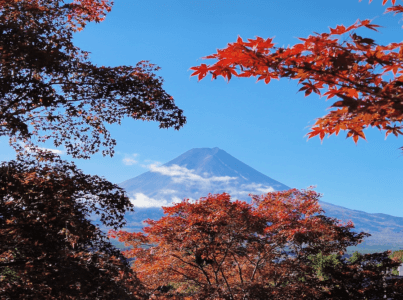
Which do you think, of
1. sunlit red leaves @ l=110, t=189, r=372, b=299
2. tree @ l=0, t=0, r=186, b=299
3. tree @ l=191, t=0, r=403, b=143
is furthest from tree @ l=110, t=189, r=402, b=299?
tree @ l=191, t=0, r=403, b=143

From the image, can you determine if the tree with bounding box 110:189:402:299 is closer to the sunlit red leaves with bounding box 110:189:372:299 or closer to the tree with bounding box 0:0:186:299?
the sunlit red leaves with bounding box 110:189:372:299

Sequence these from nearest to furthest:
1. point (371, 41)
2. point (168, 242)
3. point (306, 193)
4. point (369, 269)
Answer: point (371, 41)
point (369, 269)
point (168, 242)
point (306, 193)

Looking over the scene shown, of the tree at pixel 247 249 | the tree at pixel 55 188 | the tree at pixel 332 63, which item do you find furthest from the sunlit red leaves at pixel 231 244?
the tree at pixel 332 63

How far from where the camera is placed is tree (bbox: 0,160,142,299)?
178 inches

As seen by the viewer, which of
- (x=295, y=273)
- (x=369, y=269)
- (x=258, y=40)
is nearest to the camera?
(x=258, y=40)

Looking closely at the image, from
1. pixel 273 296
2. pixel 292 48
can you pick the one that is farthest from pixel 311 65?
pixel 273 296

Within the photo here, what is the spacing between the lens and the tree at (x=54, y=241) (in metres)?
4.52

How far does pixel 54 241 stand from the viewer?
15.9ft

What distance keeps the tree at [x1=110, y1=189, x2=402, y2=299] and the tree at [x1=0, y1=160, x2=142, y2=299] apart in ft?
9.95

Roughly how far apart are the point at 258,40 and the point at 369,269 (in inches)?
278

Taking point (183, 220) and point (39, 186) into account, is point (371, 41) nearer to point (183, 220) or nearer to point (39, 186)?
point (39, 186)

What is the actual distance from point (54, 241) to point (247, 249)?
6.25m

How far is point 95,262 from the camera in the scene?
484cm

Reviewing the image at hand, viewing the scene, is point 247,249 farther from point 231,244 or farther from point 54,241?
point 54,241
